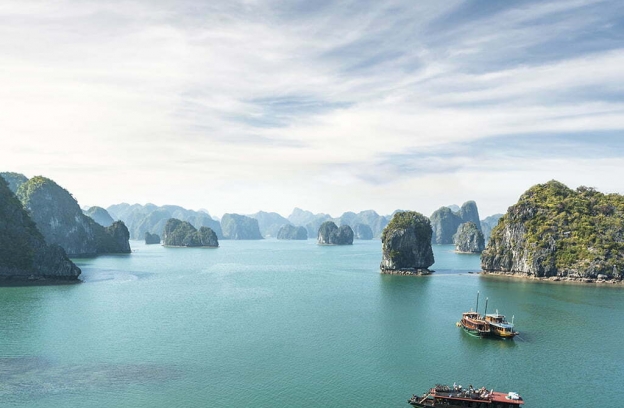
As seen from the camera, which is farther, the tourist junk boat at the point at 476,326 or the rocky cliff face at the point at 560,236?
the rocky cliff face at the point at 560,236

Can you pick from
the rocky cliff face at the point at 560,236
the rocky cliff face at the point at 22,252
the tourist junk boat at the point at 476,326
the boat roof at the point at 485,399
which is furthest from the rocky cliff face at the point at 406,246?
the boat roof at the point at 485,399

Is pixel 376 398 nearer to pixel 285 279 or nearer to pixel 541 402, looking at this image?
pixel 541 402

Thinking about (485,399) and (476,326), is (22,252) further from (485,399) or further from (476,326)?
(485,399)

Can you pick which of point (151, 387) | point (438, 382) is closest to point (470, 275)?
point (438, 382)

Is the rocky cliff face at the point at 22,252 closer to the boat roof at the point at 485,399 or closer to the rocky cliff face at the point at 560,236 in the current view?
the boat roof at the point at 485,399

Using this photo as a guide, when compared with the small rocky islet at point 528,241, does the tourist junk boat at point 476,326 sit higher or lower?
lower

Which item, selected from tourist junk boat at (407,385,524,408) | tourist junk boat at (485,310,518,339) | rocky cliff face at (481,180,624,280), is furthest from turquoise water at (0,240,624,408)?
rocky cliff face at (481,180,624,280)

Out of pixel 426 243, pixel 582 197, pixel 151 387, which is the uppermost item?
pixel 582 197
